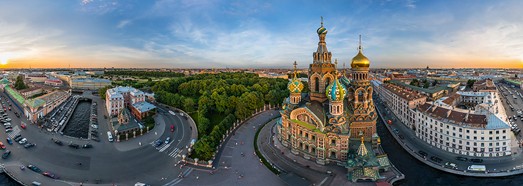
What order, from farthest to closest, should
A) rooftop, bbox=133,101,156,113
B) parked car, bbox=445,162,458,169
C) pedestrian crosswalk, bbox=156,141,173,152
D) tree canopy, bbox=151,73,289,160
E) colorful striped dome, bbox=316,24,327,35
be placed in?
rooftop, bbox=133,101,156,113 < colorful striped dome, bbox=316,24,327,35 < pedestrian crosswalk, bbox=156,141,173,152 < tree canopy, bbox=151,73,289,160 < parked car, bbox=445,162,458,169

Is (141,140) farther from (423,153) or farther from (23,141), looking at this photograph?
(423,153)

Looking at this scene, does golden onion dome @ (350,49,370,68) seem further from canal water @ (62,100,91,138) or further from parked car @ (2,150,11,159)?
parked car @ (2,150,11,159)

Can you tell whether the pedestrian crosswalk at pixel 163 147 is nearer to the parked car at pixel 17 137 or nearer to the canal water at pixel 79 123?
the canal water at pixel 79 123

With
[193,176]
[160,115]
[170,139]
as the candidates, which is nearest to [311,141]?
[193,176]

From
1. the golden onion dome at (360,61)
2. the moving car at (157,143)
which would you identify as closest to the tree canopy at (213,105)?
the moving car at (157,143)

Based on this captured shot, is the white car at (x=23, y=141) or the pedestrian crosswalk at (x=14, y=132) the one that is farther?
the pedestrian crosswalk at (x=14, y=132)

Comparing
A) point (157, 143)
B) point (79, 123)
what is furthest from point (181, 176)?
point (79, 123)

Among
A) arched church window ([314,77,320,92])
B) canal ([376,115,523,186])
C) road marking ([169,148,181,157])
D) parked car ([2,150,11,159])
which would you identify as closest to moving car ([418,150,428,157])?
canal ([376,115,523,186])

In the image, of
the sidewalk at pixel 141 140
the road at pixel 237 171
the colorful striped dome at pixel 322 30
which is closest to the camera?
the road at pixel 237 171
